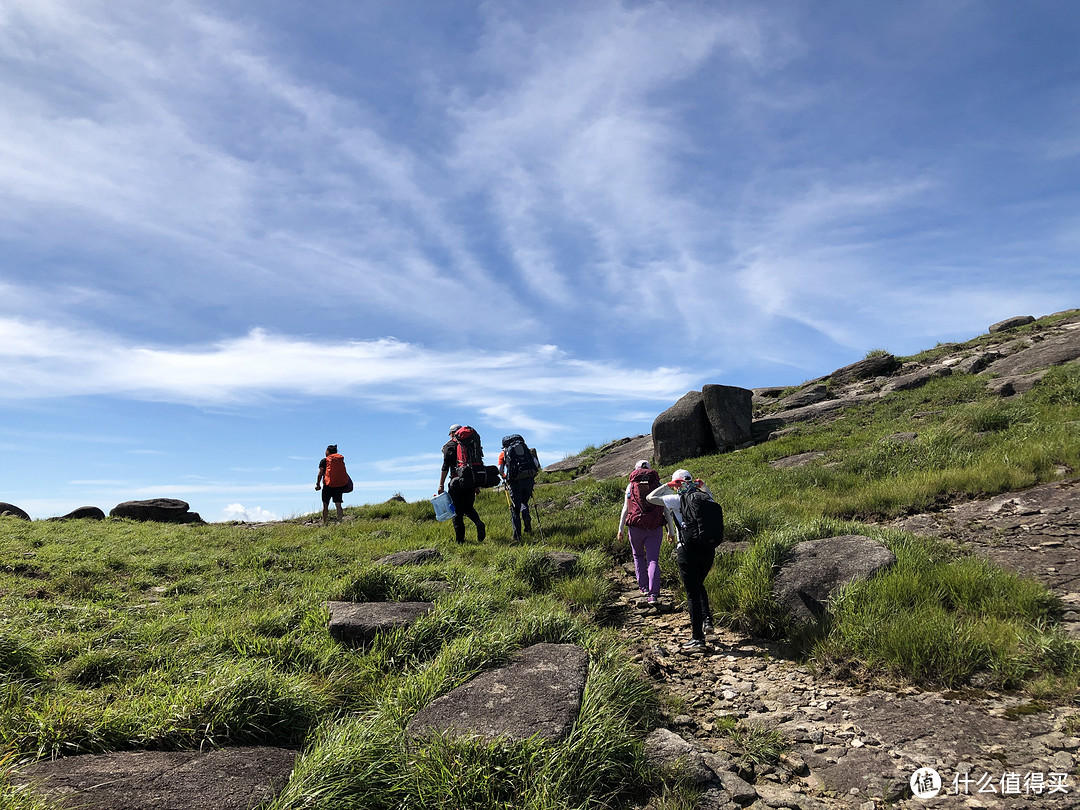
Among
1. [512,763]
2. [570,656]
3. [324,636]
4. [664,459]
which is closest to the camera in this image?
[512,763]

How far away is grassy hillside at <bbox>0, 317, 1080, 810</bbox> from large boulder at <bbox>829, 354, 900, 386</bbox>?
50.2 ft

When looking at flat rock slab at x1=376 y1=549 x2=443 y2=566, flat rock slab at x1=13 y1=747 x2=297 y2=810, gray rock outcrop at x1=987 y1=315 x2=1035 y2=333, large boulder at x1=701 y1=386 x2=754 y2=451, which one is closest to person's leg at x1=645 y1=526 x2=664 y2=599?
flat rock slab at x1=376 y1=549 x2=443 y2=566

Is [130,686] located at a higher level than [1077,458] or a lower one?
lower

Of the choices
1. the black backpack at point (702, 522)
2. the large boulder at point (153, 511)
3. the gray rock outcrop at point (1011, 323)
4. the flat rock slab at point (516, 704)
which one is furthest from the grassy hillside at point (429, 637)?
the gray rock outcrop at point (1011, 323)

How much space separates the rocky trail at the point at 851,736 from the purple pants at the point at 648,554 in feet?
4.79

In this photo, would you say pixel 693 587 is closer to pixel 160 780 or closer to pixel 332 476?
pixel 160 780

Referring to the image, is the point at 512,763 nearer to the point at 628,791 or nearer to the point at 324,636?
the point at 628,791

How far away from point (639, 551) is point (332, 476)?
12.3 m

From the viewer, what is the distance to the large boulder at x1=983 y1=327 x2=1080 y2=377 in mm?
19661

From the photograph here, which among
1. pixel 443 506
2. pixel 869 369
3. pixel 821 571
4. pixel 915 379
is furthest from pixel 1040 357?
pixel 443 506

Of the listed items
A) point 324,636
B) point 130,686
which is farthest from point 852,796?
point 130,686

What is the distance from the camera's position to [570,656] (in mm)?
5520

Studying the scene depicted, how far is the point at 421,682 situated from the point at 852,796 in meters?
3.65

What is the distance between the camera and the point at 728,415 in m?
23.4
